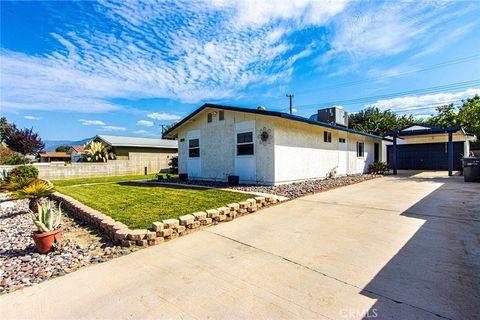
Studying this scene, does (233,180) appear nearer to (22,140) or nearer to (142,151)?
(142,151)

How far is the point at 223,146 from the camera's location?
1145 centimetres

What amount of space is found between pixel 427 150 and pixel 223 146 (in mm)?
17883

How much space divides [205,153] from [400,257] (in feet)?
33.4

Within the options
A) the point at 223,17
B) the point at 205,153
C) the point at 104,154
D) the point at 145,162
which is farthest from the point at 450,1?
the point at 104,154

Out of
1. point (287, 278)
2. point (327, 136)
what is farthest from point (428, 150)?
point (287, 278)

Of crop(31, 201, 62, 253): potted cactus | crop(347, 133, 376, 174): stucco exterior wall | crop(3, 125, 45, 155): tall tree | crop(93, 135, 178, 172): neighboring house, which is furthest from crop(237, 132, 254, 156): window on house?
crop(3, 125, 45, 155): tall tree

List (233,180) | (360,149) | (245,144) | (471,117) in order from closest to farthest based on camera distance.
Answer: (233,180) < (245,144) < (360,149) < (471,117)

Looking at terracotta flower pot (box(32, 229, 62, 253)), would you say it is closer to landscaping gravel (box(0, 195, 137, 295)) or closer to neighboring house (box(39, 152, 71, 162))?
landscaping gravel (box(0, 195, 137, 295))

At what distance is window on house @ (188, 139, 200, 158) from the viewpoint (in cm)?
1290

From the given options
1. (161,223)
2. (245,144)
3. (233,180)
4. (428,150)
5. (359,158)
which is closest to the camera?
(161,223)

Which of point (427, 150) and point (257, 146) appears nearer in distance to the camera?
point (257, 146)

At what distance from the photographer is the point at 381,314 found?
209 cm

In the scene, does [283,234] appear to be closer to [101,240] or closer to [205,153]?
[101,240]

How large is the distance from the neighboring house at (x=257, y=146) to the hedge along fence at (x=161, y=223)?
359cm
